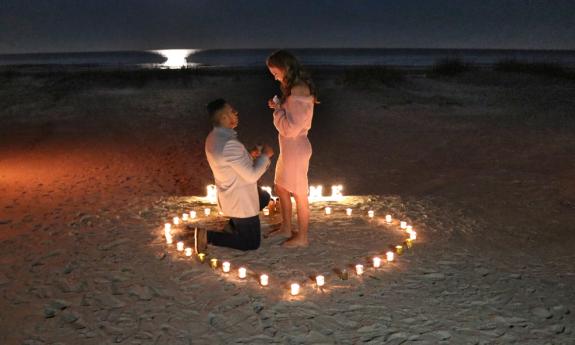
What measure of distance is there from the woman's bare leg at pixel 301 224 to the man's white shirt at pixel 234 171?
0.51 m

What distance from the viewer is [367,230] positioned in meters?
7.08

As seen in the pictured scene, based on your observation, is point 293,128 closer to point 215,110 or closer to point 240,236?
point 215,110

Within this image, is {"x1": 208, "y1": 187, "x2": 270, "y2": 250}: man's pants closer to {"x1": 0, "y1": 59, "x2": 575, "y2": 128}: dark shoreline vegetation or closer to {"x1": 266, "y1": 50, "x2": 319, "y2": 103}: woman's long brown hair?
{"x1": 266, "y1": 50, "x2": 319, "y2": 103}: woman's long brown hair

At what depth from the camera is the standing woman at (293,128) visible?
572 cm

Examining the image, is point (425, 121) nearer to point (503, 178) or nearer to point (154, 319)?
Answer: point (503, 178)

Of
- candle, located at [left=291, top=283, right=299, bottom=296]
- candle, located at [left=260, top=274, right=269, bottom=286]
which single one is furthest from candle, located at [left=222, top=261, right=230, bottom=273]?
candle, located at [left=291, top=283, right=299, bottom=296]

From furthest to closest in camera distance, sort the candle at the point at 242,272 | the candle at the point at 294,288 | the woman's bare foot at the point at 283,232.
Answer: the woman's bare foot at the point at 283,232 < the candle at the point at 242,272 < the candle at the point at 294,288

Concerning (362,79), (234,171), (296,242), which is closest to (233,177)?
(234,171)

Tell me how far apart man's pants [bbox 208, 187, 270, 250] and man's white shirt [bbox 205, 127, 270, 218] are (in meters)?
0.13

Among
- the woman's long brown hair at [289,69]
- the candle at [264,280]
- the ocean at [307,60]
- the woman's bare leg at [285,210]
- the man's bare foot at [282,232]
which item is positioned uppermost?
the ocean at [307,60]

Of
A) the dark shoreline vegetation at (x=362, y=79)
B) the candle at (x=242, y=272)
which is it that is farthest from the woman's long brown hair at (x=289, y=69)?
the dark shoreline vegetation at (x=362, y=79)

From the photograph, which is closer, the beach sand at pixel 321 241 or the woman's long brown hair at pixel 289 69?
the beach sand at pixel 321 241

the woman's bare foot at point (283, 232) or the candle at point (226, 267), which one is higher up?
the woman's bare foot at point (283, 232)

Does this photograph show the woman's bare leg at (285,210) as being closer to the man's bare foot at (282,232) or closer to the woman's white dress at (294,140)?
the man's bare foot at (282,232)
